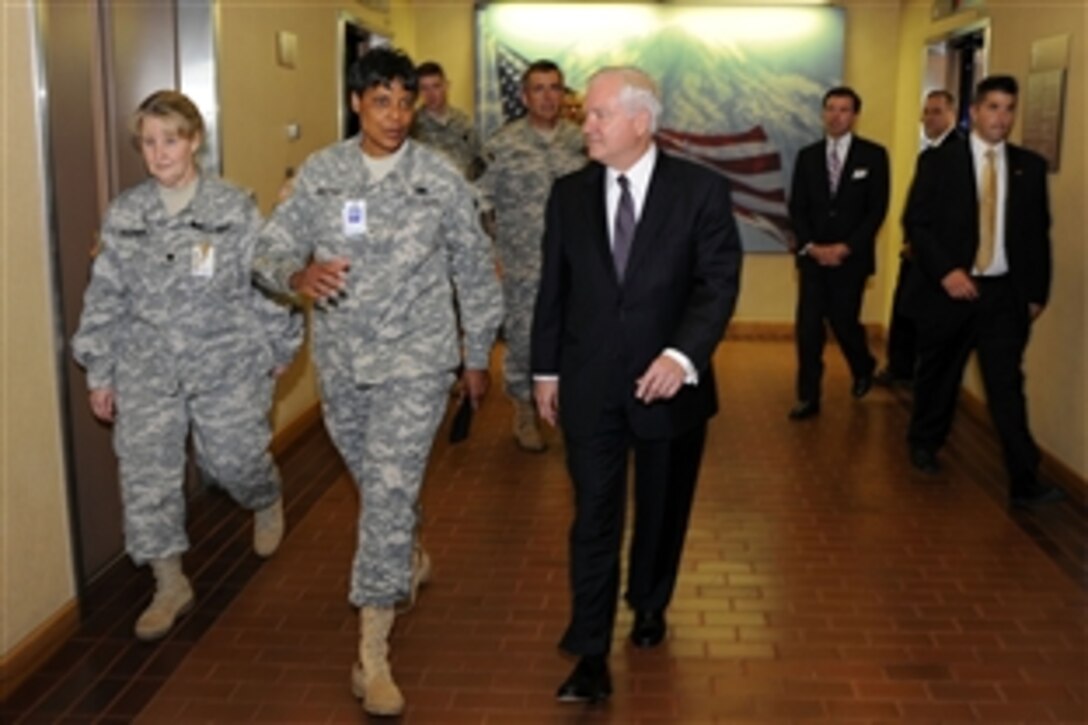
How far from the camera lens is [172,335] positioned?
404 cm

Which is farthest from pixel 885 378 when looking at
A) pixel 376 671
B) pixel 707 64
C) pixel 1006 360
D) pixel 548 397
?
pixel 376 671

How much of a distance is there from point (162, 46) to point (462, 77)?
5371mm

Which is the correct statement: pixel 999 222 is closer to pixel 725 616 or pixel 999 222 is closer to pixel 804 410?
pixel 804 410

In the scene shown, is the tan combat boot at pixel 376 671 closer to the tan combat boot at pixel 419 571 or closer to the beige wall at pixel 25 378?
the tan combat boot at pixel 419 571

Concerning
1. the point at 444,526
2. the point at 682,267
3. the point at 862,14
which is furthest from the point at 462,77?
the point at 682,267

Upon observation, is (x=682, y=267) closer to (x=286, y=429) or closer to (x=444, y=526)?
(x=444, y=526)

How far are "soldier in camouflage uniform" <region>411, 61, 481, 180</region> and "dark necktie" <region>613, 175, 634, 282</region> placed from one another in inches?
160

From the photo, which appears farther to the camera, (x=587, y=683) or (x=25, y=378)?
(x=25, y=378)

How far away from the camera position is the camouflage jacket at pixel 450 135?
7607mm

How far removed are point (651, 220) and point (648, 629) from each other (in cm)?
138

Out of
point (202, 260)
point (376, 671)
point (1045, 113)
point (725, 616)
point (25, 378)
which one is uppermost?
point (1045, 113)

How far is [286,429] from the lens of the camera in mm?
6707

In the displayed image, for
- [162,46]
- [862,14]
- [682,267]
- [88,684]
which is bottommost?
[88,684]

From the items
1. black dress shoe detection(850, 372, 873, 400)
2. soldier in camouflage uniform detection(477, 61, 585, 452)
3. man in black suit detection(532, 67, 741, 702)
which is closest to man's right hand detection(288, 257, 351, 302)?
man in black suit detection(532, 67, 741, 702)
